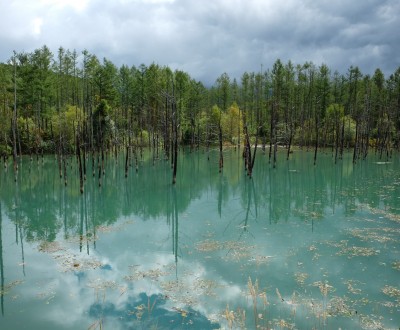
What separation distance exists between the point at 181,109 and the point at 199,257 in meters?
63.5

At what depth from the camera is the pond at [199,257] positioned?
11.6 metres

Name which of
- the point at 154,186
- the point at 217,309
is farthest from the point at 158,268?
the point at 154,186

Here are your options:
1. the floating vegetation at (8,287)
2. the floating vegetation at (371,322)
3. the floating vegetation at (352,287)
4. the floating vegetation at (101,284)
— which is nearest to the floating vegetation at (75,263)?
the floating vegetation at (101,284)

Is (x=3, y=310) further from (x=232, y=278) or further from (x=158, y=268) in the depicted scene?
(x=232, y=278)

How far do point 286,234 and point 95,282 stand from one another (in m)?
10.6

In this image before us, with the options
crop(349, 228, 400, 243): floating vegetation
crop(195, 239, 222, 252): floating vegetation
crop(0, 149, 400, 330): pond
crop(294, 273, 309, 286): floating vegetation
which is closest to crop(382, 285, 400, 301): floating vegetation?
crop(0, 149, 400, 330): pond

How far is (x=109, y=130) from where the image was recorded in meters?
55.9

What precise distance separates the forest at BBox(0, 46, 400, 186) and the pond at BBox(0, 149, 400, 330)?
69.0 ft

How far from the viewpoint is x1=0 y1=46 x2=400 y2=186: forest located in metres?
55.8

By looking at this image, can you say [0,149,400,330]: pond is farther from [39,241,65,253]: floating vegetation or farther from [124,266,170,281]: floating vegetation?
[39,241,65,253]: floating vegetation

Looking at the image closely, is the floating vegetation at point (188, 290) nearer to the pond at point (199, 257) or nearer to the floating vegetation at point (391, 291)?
the pond at point (199, 257)

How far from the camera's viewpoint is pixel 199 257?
55.0ft

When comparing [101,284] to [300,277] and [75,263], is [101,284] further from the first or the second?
[300,277]

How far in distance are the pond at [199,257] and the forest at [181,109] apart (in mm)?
21032
